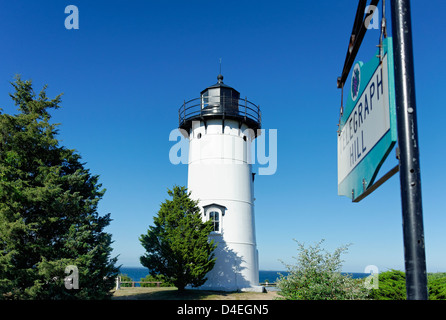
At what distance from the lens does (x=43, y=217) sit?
17609mm

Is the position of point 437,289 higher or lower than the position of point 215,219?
lower

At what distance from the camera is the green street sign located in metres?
1.96

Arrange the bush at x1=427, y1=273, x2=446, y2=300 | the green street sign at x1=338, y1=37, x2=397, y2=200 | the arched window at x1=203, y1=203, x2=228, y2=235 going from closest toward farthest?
the green street sign at x1=338, y1=37, x2=397, y2=200, the bush at x1=427, y1=273, x2=446, y2=300, the arched window at x1=203, y1=203, x2=228, y2=235

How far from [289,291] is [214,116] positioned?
58.2 feet

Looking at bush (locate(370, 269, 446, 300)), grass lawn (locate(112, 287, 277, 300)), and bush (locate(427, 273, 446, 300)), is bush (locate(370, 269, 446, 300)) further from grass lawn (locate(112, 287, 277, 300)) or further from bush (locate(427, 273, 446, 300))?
grass lawn (locate(112, 287, 277, 300))

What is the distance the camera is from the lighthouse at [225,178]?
26844 mm

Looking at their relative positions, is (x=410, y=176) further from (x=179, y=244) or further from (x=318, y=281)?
(x=179, y=244)

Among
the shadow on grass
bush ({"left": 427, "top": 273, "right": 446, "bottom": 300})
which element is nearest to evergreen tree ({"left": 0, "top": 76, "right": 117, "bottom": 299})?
the shadow on grass

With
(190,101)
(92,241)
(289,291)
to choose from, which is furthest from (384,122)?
(190,101)

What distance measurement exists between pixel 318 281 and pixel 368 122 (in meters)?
11.5

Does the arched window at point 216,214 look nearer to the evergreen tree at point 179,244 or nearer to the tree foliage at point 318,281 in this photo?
the evergreen tree at point 179,244

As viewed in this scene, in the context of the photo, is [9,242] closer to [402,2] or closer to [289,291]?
[289,291]

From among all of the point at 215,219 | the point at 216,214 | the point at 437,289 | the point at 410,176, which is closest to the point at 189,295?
the point at 215,219

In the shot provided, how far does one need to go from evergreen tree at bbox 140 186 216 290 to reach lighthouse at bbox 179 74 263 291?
144 cm
